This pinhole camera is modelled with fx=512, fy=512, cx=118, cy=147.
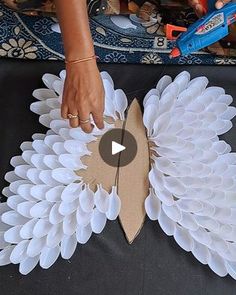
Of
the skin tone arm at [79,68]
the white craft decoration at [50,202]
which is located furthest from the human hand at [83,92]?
the white craft decoration at [50,202]

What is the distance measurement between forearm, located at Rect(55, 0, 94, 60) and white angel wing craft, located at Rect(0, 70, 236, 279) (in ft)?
0.58

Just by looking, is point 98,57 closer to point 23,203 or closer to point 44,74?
point 44,74

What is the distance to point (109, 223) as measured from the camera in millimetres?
917

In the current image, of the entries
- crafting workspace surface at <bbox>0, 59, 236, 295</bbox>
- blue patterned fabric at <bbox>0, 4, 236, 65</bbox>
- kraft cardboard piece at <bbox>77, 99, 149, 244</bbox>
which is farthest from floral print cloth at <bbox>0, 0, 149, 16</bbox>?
crafting workspace surface at <bbox>0, 59, 236, 295</bbox>

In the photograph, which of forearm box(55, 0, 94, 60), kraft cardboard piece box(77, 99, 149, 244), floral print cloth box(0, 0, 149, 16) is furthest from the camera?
floral print cloth box(0, 0, 149, 16)

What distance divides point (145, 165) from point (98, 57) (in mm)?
256

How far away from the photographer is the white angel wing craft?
0.90 m

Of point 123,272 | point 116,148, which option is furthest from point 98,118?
point 123,272

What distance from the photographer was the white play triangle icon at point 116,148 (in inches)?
37.9

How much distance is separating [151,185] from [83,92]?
0.75 feet

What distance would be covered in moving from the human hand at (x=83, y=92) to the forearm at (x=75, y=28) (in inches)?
0.7

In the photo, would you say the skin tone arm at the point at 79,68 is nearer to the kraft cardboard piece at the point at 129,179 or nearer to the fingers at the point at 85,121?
the fingers at the point at 85,121
